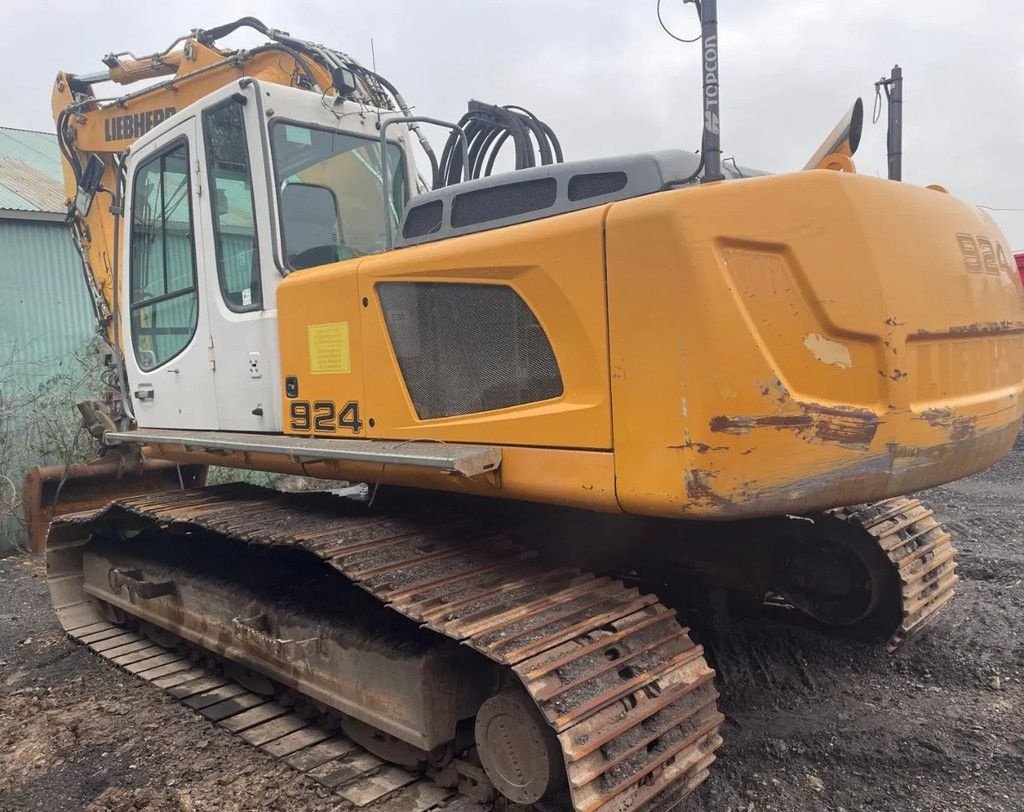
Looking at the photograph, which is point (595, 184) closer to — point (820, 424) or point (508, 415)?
point (508, 415)

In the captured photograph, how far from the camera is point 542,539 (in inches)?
128

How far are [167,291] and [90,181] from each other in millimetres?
1639

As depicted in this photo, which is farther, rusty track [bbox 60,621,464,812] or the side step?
rusty track [bbox 60,621,464,812]

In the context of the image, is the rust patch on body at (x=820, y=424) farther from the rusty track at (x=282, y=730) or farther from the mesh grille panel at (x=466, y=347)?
the rusty track at (x=282, y=730)

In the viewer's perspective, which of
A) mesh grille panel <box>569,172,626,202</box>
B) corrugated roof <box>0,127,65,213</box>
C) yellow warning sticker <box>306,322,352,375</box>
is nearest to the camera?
mesh grille panel <box>569,172,626,202</box>

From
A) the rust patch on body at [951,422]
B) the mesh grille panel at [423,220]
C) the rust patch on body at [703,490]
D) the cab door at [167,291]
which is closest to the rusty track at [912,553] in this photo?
the rust patch on body at [951,422]

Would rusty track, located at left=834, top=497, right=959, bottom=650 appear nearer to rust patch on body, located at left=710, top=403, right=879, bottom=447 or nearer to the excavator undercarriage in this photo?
the excavator undercarriage

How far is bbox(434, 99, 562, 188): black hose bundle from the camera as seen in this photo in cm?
384

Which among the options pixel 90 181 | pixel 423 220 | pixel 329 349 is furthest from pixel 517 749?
pixel 90 181

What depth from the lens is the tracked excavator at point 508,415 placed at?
214cm

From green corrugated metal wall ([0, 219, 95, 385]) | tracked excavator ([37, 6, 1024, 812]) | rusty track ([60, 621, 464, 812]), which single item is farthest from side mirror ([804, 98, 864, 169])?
green corrugated metal wall ([0, 219, 95, 385])

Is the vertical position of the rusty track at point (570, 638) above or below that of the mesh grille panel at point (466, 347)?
below

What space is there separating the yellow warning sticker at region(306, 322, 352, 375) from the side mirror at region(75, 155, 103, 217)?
286cm

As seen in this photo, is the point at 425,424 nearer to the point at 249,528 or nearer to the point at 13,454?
the point at 249,528
